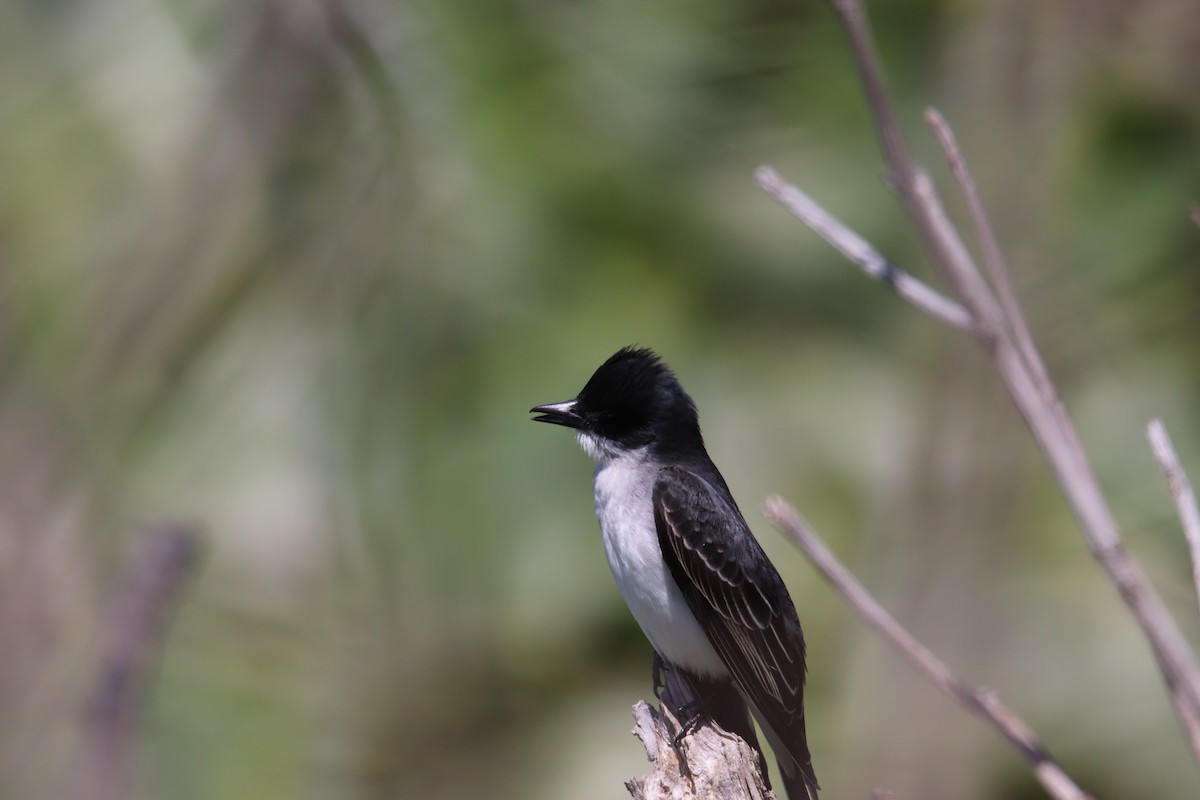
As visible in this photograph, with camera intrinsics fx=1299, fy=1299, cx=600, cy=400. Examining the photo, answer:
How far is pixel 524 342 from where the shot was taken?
705 centimetres

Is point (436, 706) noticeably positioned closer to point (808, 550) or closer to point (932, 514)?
point (932, 514)

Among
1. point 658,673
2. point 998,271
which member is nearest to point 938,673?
point 998,271

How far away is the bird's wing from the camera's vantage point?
3221mm

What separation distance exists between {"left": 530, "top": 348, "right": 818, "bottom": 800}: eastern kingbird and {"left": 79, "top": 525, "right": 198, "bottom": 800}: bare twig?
8.02 ft

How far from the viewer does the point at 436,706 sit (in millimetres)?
6680

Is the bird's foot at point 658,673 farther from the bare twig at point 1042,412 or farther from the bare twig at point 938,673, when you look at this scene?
the bare twig at point 1042,412

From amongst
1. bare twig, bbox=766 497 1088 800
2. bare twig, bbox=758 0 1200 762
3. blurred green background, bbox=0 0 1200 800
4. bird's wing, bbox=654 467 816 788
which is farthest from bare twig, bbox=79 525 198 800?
blurred green background, bbox=0 0 1200 800

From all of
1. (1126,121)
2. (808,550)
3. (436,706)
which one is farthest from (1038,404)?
(1126,121)

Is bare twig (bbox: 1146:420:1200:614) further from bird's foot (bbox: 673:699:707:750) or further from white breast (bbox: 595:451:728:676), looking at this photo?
white breast (bbox: 595:451:728:676)

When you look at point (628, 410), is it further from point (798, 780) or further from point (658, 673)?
point (798, 780)

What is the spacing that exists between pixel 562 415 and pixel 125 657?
9.52 ft

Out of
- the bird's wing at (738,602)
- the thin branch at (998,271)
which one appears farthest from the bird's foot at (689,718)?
the thin branch at (998,271)

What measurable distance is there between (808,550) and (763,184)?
0.50 metres

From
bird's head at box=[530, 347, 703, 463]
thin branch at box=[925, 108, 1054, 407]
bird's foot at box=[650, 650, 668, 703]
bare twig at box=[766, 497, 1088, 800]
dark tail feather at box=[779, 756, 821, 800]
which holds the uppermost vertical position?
bird's head at box=[530, 347, 703, 463]
